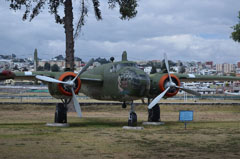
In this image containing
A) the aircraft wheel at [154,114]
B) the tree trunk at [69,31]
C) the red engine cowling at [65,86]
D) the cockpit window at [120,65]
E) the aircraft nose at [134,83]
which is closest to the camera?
the aircraft nose at [134,83]

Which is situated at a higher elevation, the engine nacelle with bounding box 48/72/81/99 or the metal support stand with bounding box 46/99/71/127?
the engine nacelle with bounding box 48/72/81/99

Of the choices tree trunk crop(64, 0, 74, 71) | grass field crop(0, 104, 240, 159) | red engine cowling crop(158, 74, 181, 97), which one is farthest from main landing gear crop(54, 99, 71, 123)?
tree trunk crop(64, 0, 74, 71)

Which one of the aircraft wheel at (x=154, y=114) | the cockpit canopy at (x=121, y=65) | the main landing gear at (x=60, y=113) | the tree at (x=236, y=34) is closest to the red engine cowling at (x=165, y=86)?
the aircraft wheel at (x=154, y=114)

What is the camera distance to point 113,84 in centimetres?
2302

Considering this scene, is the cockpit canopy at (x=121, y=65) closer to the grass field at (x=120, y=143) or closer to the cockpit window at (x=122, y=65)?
the cockpit window at (x=122, y=65)

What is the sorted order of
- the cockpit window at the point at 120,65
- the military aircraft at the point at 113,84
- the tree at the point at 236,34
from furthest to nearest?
the tree at the point at 236,34
the cockpit window at the point at 120,65
the military aircraft at the point at 113,84

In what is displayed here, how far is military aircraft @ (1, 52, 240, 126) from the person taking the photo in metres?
21.7

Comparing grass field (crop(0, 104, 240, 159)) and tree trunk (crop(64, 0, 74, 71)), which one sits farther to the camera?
tree trunk (crop(64, 0, 74, 71))

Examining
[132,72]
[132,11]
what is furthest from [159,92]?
[132,11]

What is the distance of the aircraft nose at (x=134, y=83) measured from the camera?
2134 centimetres

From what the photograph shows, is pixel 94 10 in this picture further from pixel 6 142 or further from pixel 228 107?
pixel 6 142

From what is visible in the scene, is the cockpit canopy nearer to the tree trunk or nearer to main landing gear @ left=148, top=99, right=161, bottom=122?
main landing gear @ left=148, top=99, right=161, bottom=122

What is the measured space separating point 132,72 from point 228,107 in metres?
24.0

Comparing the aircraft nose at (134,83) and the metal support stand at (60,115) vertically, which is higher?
the aircraft nose at (134,83)
